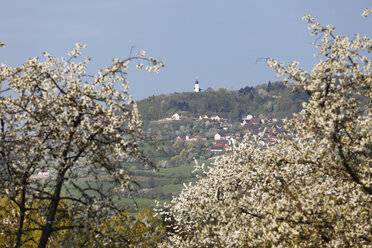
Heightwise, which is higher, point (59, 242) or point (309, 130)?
point (309, 130)

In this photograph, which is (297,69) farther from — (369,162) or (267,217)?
(267,217)

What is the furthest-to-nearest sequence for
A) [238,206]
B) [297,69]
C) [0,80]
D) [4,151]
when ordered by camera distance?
[238,206] < [297,69] < [0,80] < [4,151]

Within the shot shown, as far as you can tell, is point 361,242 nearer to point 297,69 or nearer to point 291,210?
point 291,210

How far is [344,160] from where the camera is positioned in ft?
36.8

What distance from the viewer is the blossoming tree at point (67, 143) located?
9.38m

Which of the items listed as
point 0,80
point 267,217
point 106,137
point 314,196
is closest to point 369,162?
point 314,196

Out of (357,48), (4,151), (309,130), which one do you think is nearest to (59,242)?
(4,151)

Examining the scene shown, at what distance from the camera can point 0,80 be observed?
11102 mm

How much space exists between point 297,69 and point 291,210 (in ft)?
13.3

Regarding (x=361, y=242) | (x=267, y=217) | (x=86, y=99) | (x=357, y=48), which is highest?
(x=357, y=48)

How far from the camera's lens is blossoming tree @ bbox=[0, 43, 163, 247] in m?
9.38

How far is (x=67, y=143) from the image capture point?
968cm

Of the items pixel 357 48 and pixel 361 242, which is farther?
pixel 357 48

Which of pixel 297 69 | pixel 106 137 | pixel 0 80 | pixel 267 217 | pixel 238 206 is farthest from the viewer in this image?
pixel 238 206
